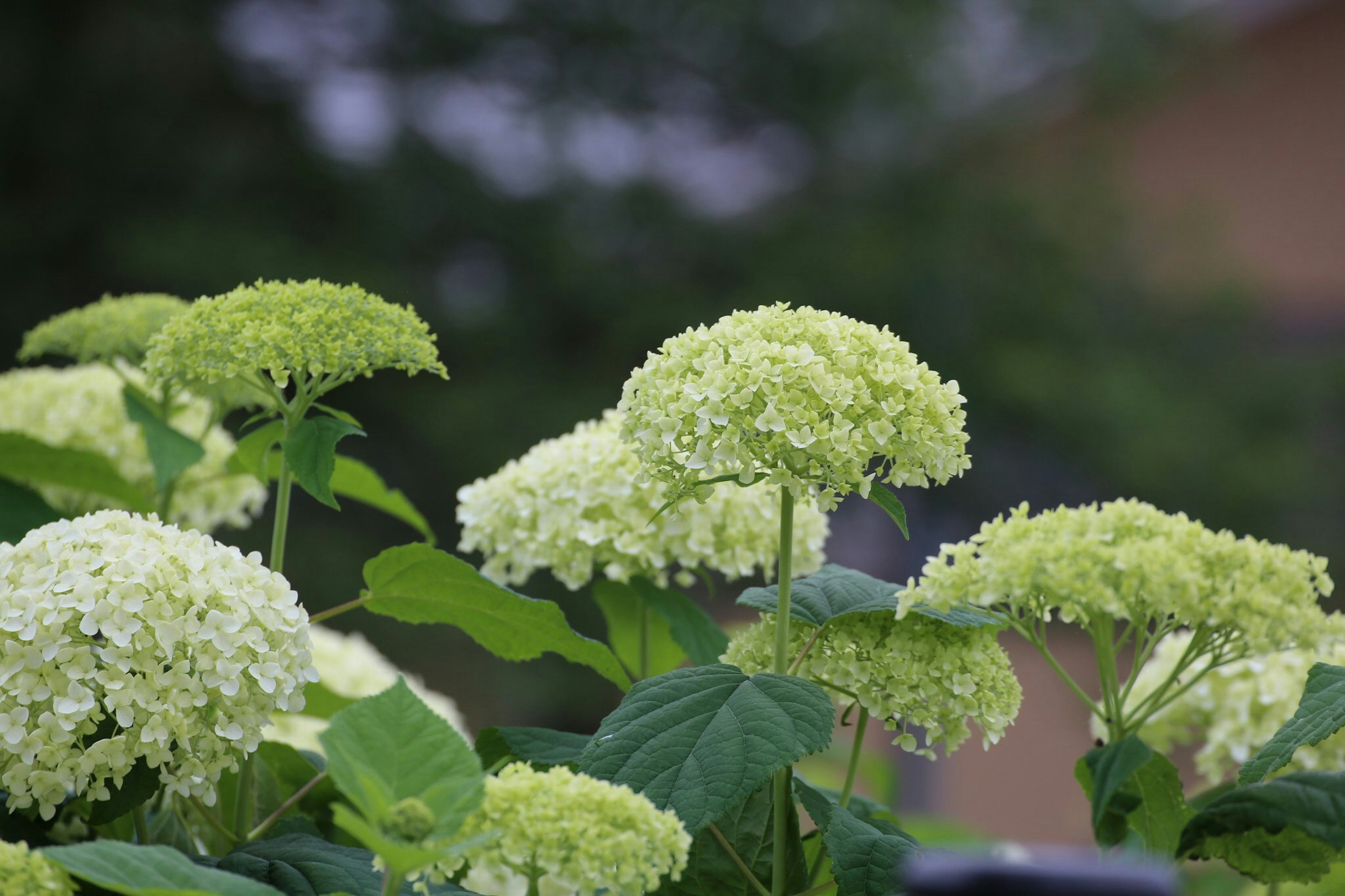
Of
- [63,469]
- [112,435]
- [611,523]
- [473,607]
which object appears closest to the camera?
[473,607]

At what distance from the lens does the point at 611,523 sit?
1154 mm

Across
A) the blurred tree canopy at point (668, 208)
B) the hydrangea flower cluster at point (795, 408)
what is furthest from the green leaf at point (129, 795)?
the blurred tree canopy at point (668, 208)

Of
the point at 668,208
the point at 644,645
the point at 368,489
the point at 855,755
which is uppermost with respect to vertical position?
the point at 668,208

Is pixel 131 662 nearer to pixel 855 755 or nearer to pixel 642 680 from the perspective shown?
pixel 642 680

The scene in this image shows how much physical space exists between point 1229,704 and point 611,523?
62 centimetres

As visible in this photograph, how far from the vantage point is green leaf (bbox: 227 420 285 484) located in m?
1.07

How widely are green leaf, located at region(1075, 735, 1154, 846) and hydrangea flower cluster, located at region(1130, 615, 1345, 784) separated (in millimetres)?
421

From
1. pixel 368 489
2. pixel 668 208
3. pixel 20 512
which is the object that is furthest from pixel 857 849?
pixel 668 208

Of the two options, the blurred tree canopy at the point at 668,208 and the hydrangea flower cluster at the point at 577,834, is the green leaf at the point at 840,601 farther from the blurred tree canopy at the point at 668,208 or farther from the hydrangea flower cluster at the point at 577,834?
the blurred tree canopy at the point at 668,208

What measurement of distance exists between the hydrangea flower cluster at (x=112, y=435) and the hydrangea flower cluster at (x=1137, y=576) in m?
0.90

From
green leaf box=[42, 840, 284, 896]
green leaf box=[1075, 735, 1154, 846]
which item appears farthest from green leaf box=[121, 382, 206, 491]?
green leaf box=[1075, 735, 1154, 846]

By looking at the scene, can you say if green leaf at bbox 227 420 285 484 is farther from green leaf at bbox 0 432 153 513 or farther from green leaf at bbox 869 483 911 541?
green leaf at bbox 869 483 911 541

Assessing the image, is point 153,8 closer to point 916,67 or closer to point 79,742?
point 916,67

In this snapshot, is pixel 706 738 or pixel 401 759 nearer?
pixel 401 759
